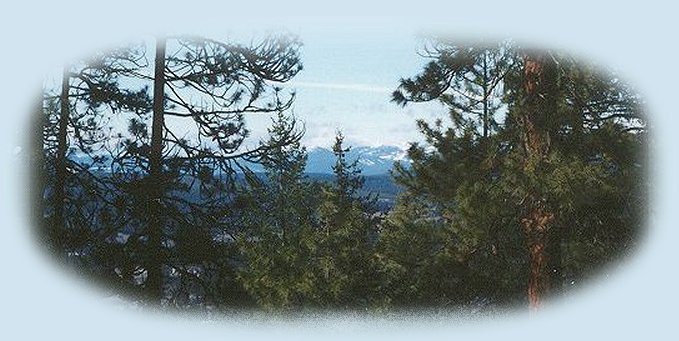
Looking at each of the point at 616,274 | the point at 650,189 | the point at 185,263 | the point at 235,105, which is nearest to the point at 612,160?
the point at 650,189

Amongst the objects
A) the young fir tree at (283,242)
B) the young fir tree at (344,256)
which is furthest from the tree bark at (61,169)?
the young fir tree at (344,256)

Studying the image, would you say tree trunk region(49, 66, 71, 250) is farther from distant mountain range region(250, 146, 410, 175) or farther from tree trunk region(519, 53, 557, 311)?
tree trunk region(519, 53, 557, 311)

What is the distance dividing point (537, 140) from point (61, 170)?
5.68 meters

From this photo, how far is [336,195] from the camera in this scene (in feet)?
26.4

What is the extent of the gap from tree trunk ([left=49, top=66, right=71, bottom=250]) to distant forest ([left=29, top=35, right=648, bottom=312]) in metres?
0.02

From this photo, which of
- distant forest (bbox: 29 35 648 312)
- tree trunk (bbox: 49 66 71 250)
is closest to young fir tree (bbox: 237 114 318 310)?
distant forest (bbox: 29 35 648 312)

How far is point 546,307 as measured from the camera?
23.1 ft

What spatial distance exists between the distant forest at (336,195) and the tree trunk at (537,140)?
2cm

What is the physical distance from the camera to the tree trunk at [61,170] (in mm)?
8109

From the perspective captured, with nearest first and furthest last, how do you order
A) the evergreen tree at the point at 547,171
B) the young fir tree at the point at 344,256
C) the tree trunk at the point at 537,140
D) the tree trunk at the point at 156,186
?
the evergreen tree at the point at 547,171, the tree trunk at the point at 537,140, the young fir tree at the point at 344,256, the tree trunk at the point at 156,186

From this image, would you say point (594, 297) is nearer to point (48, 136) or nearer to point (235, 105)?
point (235, 105)

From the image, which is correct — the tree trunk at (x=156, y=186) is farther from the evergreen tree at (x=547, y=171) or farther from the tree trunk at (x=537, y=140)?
the tree trunk at (x=537, y=140)

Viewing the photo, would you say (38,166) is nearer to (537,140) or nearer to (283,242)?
(283,242)

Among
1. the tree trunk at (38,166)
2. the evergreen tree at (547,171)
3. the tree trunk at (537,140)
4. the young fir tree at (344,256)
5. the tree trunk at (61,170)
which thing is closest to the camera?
the evergreen tree at (547,171)
